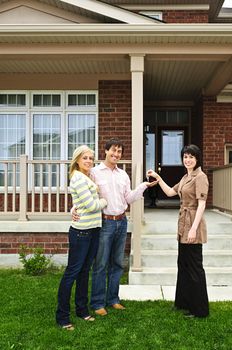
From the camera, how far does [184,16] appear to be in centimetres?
1064

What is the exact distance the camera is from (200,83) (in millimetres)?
8984

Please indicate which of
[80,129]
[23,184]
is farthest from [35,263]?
[80,129]

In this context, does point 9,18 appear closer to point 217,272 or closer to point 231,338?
point 217,272

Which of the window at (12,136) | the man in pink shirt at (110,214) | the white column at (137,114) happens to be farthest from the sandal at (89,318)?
the window at (12,136)

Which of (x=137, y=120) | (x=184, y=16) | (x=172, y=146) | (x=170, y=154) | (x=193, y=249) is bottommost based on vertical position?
(x=193, y=249)

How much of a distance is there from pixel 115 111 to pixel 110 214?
485 cm

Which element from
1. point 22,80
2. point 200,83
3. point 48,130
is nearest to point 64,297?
point 48,130

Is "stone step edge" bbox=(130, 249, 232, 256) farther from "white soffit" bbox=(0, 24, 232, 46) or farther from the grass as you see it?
"white soffit" bbox=(0, 24, 232, 46)

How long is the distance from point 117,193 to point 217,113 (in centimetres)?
604

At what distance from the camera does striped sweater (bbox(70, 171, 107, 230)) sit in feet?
12.3

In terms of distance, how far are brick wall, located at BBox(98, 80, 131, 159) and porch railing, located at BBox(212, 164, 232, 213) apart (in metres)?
1.94

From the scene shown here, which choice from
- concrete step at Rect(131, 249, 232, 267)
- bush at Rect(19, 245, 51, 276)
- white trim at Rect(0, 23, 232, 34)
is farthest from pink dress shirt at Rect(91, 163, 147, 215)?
white trim at Rect(0, 23, 232, 34)

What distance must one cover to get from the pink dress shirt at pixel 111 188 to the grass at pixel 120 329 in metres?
1.10

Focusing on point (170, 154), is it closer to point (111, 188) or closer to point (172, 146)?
point (172, 146)
